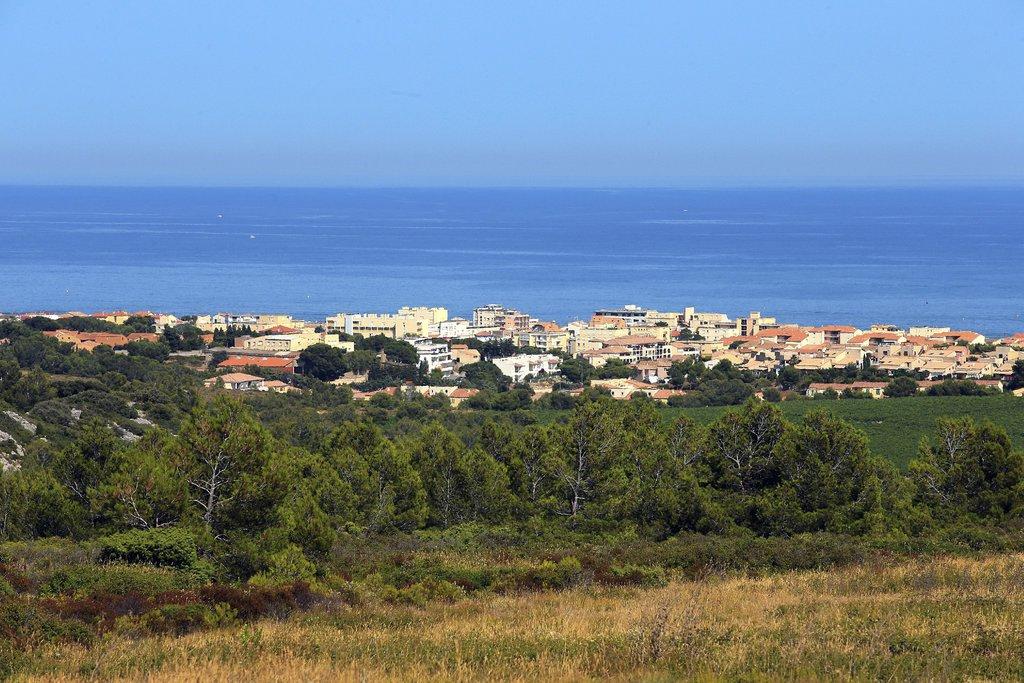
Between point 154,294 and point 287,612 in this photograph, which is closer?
point 287,612

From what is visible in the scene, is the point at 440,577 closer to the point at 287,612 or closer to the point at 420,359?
the point at 287,612

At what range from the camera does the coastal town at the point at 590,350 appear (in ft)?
155

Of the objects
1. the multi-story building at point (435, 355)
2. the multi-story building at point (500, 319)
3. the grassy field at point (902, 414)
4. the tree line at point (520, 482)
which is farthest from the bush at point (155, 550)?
the multi-story building at point (500, 319)

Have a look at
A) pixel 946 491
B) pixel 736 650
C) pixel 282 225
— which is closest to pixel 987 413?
pixel 946 491

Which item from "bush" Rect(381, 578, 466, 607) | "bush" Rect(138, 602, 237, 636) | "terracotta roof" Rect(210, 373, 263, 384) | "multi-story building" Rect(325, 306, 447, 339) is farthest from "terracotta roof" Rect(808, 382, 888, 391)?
"bush" Rect(138, 602, 237, 636)

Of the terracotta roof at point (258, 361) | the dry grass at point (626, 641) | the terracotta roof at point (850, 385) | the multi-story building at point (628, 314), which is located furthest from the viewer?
the multi-story building at point (628, 314)

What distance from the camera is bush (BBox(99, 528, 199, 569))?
11.4m

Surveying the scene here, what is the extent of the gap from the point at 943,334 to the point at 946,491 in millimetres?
44696

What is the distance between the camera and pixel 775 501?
608 inches

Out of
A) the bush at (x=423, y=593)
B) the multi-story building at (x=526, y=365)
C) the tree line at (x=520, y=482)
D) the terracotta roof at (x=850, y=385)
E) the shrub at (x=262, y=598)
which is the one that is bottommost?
the multi-story building at (x=526, y=365)

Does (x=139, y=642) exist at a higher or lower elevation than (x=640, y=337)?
higher

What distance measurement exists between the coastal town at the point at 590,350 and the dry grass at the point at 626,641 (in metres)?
33.2

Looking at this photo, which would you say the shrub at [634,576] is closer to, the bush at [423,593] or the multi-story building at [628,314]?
the bush at [423,593]

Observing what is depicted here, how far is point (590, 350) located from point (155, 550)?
1993 inches
